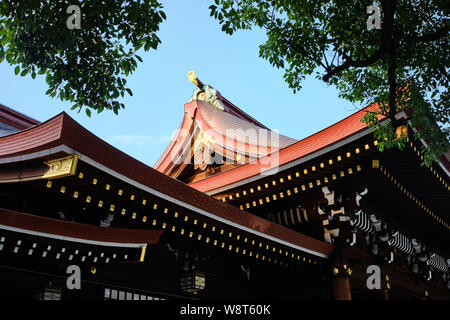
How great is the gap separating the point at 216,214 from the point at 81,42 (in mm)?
3160

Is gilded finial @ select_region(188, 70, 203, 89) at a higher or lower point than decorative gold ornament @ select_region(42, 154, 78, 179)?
higher

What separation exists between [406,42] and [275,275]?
539cm

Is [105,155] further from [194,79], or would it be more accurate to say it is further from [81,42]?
[194,79]

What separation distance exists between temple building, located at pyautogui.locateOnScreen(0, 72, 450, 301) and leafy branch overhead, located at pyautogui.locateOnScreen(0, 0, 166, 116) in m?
1.01

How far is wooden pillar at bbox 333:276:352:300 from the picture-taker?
8320 millimetres

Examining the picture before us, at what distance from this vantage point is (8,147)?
5.22 m

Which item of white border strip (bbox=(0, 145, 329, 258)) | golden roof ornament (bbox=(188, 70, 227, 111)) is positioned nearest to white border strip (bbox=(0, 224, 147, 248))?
white border strip (bbox=(0, 145, 329, 258))

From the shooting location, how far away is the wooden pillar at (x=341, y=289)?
328 inches

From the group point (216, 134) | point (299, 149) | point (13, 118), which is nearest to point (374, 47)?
point (299, 149)

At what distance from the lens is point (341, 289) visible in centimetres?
841

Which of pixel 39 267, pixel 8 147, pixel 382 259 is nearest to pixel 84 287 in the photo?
pixel 39 267

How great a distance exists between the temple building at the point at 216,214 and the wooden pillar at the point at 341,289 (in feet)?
0.07

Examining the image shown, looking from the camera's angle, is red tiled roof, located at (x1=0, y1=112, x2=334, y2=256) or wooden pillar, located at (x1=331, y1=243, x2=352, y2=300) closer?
red tiled roof, located at (x1=0, y1=112, x2=334, y2=256)

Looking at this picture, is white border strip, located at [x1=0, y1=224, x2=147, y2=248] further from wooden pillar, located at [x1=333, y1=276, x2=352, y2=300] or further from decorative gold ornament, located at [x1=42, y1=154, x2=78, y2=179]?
wooden pillar, located at [x1=333, y1=276, x2=352, y2=300]
